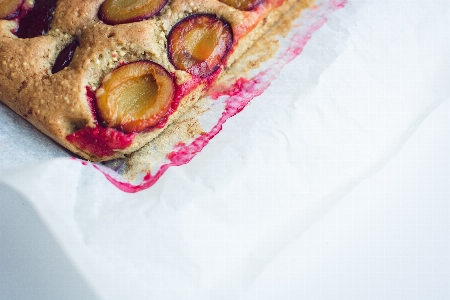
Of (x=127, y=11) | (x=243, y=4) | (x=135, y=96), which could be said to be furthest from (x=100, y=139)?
(x=243, y=4)

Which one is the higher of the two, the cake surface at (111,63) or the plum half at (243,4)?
the plum half at (243,4)

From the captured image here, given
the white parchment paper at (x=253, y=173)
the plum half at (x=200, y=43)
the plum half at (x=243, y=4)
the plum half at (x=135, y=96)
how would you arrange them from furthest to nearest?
the plum half at (x=243, y=4) → the plum half at (x=200, y=43) → the plum half at (x=135, y=96) → the white parchment paper at (x=253, y=173)

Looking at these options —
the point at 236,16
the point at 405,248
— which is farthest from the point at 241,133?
the point at 405,248

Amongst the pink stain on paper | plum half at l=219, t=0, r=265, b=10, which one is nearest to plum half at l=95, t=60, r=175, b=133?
the pink stain on paper

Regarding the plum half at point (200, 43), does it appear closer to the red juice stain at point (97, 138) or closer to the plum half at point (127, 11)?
the plum half at point (127, 11)

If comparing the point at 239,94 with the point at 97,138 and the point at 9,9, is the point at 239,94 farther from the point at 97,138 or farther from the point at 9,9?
the point at 9,9

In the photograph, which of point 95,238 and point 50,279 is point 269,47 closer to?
point 95,238

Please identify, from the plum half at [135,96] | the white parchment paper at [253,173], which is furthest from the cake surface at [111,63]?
the white parchment paper at [253,173]

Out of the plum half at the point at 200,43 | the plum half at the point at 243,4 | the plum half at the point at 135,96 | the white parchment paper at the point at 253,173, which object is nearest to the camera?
the white parchment paper at the point at 253,173
